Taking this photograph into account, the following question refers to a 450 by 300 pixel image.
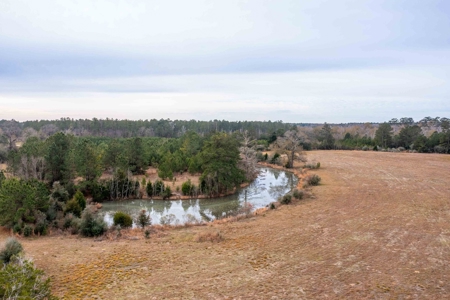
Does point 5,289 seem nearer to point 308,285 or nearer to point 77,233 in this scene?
point 308,285

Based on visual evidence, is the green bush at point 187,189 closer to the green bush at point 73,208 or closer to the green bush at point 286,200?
the green bush at point 286,200

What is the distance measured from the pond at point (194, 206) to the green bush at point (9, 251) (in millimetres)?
7344

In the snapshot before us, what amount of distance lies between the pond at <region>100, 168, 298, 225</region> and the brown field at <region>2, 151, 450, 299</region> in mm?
4266

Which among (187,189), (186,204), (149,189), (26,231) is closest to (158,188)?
(149,189)

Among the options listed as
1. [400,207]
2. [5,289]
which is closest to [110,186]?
[5,289]

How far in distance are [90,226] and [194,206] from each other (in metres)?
9.80

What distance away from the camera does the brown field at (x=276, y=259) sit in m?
9.14

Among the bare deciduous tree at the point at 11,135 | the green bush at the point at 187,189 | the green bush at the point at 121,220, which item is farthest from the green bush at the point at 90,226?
the bare deciduous tree at the point at 11,135

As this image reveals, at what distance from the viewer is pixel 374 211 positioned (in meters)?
18.5

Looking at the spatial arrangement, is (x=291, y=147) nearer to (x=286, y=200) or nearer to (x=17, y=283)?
(x=286, y=200)

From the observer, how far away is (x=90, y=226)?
14461 mm

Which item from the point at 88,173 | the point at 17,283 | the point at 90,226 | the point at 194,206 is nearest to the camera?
the point at 17,283

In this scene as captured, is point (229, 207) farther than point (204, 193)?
No

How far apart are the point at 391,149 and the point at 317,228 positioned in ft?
174
